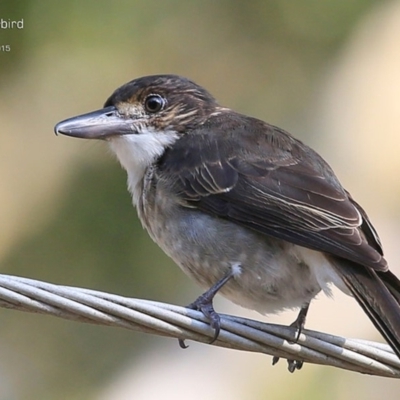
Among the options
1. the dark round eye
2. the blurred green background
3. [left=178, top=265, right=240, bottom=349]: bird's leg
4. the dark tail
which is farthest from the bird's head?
the blurred green background

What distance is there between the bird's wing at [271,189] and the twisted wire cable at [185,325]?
347mm

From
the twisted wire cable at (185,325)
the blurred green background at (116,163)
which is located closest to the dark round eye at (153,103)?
the twisted wire cable at (185,325)

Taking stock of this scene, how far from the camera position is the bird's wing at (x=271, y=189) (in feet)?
A: 11.4

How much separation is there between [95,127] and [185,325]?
1.37m

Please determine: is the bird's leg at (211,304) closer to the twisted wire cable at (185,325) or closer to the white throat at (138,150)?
the twisted wire cable at (185,325)

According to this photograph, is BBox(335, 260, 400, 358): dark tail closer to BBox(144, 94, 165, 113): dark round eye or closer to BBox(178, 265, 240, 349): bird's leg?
BBox(178, 265, 240, 349): bird's leg

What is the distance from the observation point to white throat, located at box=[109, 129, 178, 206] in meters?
4.07

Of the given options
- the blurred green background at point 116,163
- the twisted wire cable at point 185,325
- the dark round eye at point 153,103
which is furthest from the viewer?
the blurred green background at point 116,163

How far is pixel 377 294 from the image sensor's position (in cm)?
333

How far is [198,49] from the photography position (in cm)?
774

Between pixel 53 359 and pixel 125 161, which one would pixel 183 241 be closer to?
pixel 125 161

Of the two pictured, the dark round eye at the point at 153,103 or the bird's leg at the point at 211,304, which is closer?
the bird's leg at the point at 211,304

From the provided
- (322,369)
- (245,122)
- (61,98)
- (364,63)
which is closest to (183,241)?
(245,122)

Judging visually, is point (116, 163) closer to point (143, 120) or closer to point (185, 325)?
point (143, 120)
